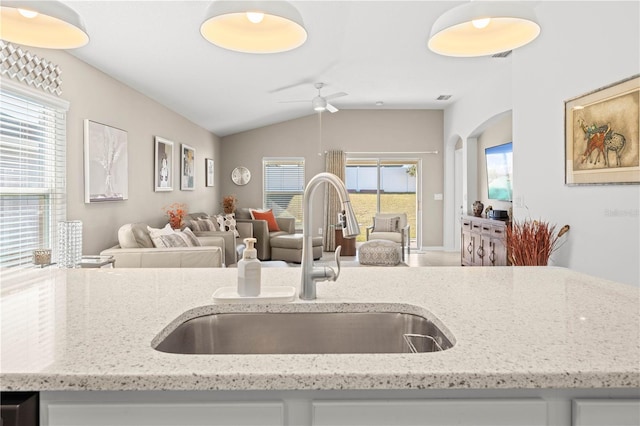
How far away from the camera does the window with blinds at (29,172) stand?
115 inches

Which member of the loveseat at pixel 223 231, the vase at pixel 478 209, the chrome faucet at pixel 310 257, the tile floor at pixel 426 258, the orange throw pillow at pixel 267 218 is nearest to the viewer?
the chrome faucet at pixel 310 257

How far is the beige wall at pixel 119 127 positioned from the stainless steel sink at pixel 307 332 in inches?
120

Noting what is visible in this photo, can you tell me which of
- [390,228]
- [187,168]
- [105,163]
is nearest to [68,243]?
[105,163]

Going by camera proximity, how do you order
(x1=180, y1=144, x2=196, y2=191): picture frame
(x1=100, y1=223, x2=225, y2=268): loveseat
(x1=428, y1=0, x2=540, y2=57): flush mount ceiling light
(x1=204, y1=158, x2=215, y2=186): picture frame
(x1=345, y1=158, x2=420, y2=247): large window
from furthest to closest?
1. (x1=345, y1=158, x2=420, y2=247): large window
2. (x1=204, y1=158, x2=215, y2=186): picture frame
3. (x1=180, y1=144, x2=196, y2=191): picture frame
4. (x1=100, y1=223, x2=225, y2=268): loveseat
5. (x1=428, y1=0, x2=540, y2=57): flush mount ceiling light

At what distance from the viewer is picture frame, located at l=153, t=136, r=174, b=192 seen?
5480mm

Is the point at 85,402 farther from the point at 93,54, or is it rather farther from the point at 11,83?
the point at 93,54

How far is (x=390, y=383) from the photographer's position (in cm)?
72

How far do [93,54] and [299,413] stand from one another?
13.0 ft

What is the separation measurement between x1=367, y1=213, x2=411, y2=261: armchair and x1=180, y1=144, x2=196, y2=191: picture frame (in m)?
3.20

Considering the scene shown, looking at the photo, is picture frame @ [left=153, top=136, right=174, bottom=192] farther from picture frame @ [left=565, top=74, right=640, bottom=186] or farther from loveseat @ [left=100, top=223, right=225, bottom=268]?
picture frame @ [left=565, top=74, right=640, bottom=186]

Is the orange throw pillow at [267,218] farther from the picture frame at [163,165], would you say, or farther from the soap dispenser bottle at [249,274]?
the soap dispenser bottle at [249,274]

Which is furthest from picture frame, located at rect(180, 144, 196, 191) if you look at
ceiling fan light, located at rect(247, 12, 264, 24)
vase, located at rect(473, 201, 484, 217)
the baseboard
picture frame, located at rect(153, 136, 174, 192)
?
ceiling fan light, located at rect(247, 12, 264, 24)

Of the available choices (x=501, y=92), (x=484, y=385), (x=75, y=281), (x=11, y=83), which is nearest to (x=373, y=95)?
(x=501, y=92)

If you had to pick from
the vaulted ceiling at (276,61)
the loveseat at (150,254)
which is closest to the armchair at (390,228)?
Answer: the vaulted ceiling at (276,61)
